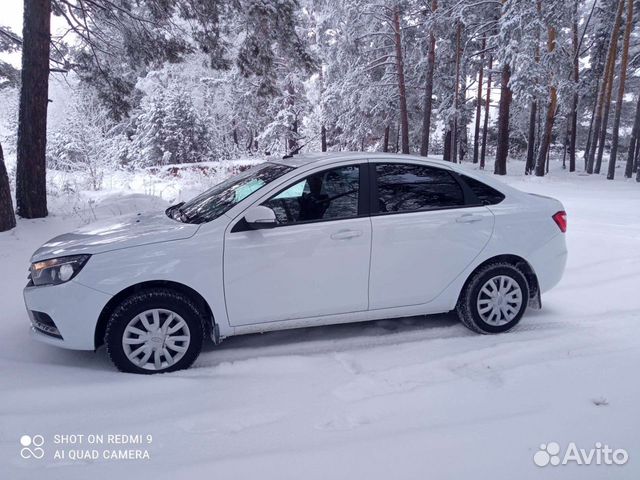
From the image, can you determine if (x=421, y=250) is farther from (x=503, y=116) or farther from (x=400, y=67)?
(x=400, y=67)

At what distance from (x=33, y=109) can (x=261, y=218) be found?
21.6 feet

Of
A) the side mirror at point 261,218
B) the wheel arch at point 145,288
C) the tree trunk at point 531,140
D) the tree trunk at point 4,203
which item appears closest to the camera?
the wheel arch at point 145,288

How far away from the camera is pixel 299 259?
3.81m

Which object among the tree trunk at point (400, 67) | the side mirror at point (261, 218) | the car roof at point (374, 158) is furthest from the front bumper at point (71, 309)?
the tree trunk at point (400, 67)

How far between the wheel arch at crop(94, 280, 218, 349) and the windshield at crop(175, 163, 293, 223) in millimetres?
583

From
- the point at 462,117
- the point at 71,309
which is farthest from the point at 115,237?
the point at 462,117

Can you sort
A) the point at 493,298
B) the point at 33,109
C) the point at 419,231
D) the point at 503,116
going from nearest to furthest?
A: the point at 419,231
the point at 493,298
the point at 33,109
the point at 503,116

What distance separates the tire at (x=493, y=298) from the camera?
14.3 feet

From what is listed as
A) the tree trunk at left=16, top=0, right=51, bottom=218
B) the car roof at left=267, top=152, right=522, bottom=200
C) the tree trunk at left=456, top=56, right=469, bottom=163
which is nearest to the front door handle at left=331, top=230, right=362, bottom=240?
the car roof at left=267, top=152, right=522, bottom=200

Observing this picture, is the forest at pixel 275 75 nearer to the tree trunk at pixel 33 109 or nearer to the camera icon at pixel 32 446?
the tree trunk at pixel 33 109

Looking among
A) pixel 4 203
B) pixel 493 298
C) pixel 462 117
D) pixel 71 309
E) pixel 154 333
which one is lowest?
pixel 493 298

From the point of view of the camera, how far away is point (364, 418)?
303 cm

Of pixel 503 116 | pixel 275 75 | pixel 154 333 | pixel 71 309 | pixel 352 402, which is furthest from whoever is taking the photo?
pixel 503 116

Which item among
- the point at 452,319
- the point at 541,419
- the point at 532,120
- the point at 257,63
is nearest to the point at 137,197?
the point at 257,63
